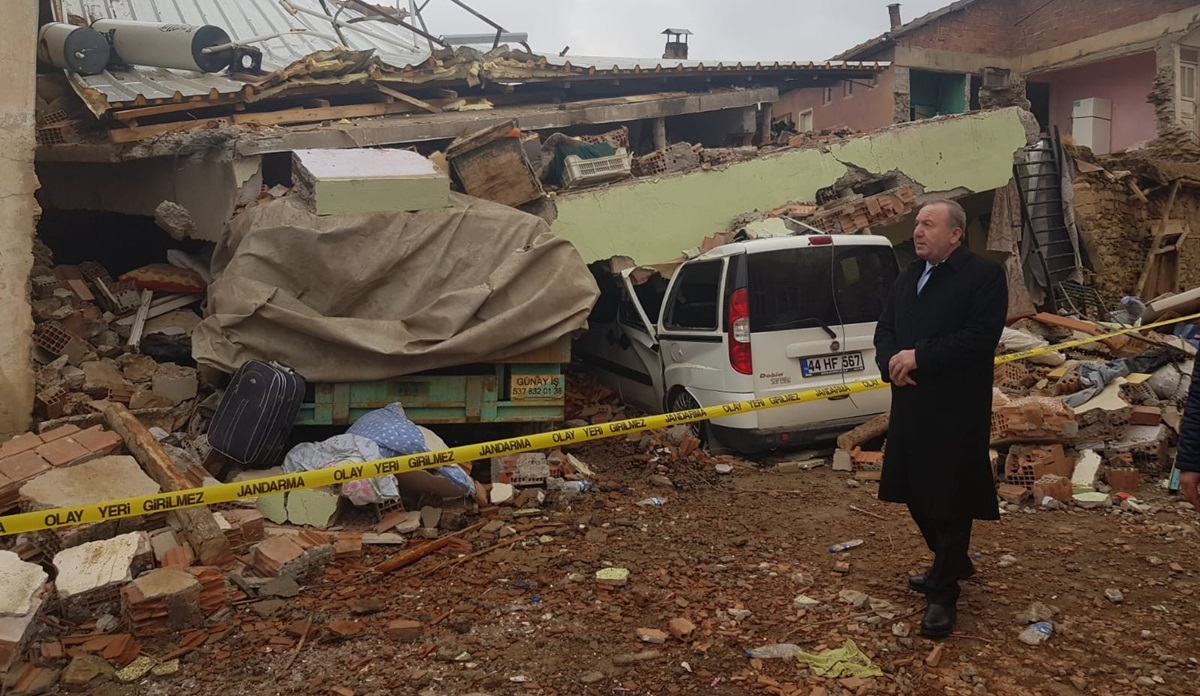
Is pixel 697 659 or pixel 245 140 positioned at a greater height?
pixel 245 140

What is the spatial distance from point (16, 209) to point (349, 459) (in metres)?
3.19

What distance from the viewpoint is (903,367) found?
3.49m

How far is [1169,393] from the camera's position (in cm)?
698

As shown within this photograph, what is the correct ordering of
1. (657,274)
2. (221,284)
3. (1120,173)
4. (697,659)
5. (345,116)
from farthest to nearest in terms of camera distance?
(1120,173), (345,116), (657,274), (221,284), (697,659)

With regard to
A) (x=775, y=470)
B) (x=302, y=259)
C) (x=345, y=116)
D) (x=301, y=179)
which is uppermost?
(x=345, y=116)

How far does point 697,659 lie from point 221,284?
14.8 feet

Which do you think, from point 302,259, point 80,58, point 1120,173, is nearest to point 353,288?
point 302,259

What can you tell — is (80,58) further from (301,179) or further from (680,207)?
(680,207)

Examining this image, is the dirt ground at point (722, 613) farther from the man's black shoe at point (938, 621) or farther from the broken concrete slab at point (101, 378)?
the broken concrete slab at point (101, 378)

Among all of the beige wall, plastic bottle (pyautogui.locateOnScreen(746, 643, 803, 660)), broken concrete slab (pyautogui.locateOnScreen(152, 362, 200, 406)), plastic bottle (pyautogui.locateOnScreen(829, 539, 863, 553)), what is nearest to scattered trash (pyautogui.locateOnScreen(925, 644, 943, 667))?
plastic bottle (pyautogui.locateOnScreen(746, 643, 803, 660))

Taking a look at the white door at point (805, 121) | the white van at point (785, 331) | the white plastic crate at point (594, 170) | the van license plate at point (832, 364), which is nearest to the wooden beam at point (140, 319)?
the white plastic crate at point (594, 170)

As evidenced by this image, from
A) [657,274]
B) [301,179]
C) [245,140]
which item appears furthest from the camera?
[657,274]

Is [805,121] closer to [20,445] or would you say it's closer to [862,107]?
[862,107]

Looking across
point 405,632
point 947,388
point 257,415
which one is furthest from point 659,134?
point 405,632
